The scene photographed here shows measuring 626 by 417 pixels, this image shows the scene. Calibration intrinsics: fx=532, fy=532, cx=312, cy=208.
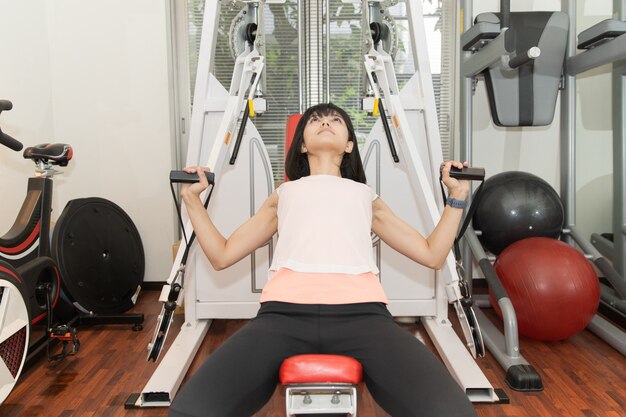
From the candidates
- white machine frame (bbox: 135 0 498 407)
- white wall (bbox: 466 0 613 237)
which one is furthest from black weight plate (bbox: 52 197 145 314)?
white wall (bbox: 466 0 613 237)

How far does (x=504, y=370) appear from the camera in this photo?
2408 millimetres

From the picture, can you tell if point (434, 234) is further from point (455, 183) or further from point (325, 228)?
point (325, 228)

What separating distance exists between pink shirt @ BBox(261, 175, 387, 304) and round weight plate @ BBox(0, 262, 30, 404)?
3.49ft

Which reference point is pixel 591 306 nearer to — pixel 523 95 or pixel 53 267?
pixel 523 95

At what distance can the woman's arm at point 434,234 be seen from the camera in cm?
167

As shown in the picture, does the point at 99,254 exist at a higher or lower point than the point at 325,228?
lower

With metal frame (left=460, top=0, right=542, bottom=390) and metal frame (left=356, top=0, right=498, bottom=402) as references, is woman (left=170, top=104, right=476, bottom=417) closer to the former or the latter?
metal frame (left=356, top=0, right=498, bottom=402)

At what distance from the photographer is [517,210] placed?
9.37 feet

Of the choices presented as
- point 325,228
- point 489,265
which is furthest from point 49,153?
point 489,265

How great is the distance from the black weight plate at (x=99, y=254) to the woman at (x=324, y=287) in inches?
57.3

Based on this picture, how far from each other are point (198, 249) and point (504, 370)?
62.7 inches

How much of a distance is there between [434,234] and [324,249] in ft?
1.27

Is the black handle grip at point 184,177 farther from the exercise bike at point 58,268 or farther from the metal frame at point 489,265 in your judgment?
the metal frame at point 489,265

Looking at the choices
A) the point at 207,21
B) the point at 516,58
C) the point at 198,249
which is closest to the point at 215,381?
the point at 198,249
